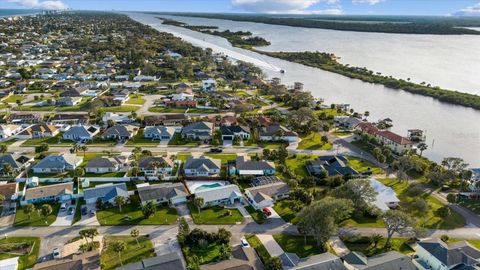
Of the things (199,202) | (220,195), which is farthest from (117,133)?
(199,202)

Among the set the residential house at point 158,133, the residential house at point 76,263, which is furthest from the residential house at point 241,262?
the residential house at point 158,133

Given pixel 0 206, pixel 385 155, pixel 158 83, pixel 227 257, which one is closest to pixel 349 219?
pixel 227 257

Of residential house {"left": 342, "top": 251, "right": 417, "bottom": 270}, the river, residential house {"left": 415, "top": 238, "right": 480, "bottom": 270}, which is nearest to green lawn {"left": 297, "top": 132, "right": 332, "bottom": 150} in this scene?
the river

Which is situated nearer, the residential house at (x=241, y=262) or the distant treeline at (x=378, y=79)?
the residential house at (x=241, y=262)

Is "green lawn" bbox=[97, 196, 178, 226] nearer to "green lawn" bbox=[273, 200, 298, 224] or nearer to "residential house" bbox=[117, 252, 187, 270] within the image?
"residential house" bbox=[117, 252, 187, 270]

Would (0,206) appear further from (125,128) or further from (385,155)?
(385,155)

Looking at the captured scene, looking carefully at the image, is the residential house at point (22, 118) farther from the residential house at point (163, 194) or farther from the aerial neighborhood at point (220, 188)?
the residential house at point (163, 194)

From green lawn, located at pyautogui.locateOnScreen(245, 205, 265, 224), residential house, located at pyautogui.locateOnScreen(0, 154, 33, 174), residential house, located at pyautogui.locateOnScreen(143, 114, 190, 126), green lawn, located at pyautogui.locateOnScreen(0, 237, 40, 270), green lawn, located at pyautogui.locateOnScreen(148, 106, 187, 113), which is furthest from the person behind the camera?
green lawn, located at pyautogui.locateOnScreen(148, 106, 187, 113)
